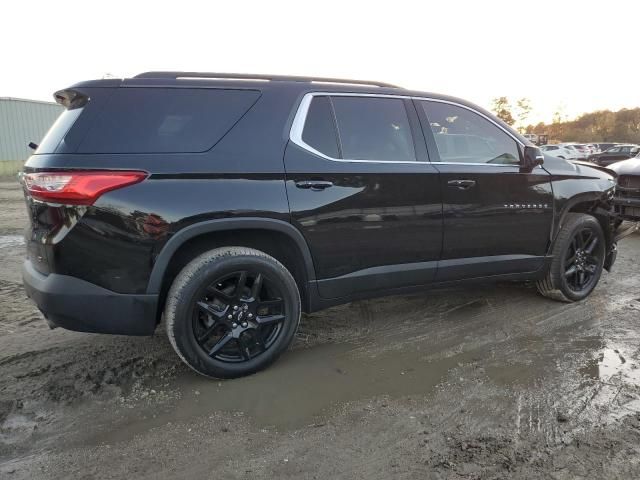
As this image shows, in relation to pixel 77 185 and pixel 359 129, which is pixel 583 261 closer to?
pixel 359 129

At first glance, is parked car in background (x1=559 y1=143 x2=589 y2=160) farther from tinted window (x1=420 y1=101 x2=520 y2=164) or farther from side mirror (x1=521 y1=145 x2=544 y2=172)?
tinted window (x1=420 y1=101 x2=520 y2=164)

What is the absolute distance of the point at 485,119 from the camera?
4047mm

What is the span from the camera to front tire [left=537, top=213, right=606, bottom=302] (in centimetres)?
439

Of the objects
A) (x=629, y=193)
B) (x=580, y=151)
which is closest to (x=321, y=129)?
(x=629, y=193)

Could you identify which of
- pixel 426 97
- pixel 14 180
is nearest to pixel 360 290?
pixel 426 97

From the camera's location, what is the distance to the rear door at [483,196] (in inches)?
147

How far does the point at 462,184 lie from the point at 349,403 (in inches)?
73.5

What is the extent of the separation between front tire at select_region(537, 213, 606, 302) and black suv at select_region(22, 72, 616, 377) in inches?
20.6

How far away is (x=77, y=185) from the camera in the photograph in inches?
105

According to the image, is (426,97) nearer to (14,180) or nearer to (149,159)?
(149,159)

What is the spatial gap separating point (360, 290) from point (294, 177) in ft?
3.12

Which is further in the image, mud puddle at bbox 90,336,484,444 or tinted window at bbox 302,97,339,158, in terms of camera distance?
tinted window at bbox 302,97,339,158

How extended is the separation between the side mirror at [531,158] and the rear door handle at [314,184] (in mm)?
1857

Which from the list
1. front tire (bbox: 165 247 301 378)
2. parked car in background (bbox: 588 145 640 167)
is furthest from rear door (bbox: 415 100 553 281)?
parked car in background (bbox: 588 145 640 167)
